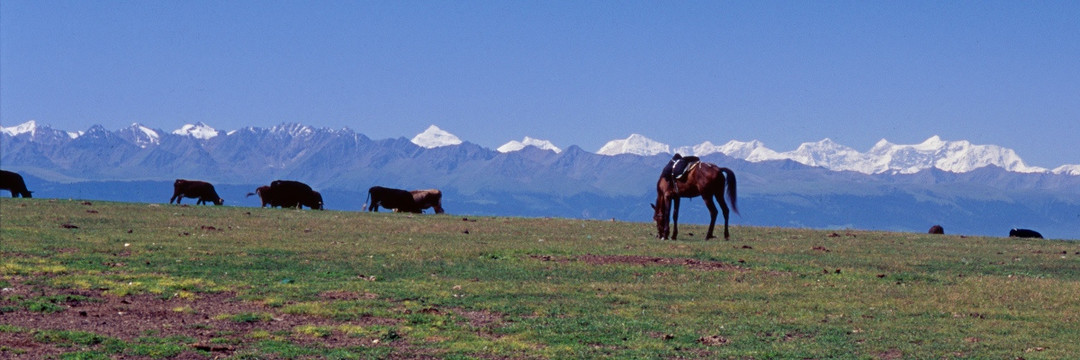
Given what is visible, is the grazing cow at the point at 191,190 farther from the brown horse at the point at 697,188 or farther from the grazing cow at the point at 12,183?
the brown horse at the point at 697,188

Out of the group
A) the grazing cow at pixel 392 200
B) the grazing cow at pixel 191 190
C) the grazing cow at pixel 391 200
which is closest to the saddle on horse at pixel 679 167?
the grazing cow at pixel 392 200

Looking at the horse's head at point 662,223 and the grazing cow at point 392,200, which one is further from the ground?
the grazing cow at point 392,200

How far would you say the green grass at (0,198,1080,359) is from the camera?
16.3m

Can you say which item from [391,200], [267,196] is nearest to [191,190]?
[267,196]

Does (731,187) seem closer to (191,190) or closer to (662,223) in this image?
(662,223)

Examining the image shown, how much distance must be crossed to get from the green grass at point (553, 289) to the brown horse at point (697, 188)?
1.16 metres

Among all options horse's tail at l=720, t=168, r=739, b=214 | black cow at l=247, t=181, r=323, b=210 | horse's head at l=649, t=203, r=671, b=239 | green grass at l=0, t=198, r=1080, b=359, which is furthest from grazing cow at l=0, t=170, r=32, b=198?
horse's tail at l=720, t=168, r=739, b=214

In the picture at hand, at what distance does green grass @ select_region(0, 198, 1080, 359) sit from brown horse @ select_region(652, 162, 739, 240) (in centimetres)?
116

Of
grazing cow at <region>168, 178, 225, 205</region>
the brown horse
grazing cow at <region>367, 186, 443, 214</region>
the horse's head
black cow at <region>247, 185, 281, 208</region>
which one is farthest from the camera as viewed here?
grazing cow at <region>168, 178, 225, 205</region>

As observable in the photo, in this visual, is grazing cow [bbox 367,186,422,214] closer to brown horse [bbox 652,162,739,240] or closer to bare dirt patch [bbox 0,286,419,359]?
brown horse [bbox 652,162,739,240]

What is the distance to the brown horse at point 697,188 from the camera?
1457 inches

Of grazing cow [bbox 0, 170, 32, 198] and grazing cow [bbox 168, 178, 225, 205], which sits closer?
grazing cow [bbox 0, 170, 32, 198]

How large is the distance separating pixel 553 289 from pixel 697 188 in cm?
1568

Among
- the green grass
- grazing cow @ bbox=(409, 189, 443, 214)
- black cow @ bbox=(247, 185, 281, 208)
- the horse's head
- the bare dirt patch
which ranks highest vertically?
grazing cow @ bbox=(409, 189, 443, 214)
